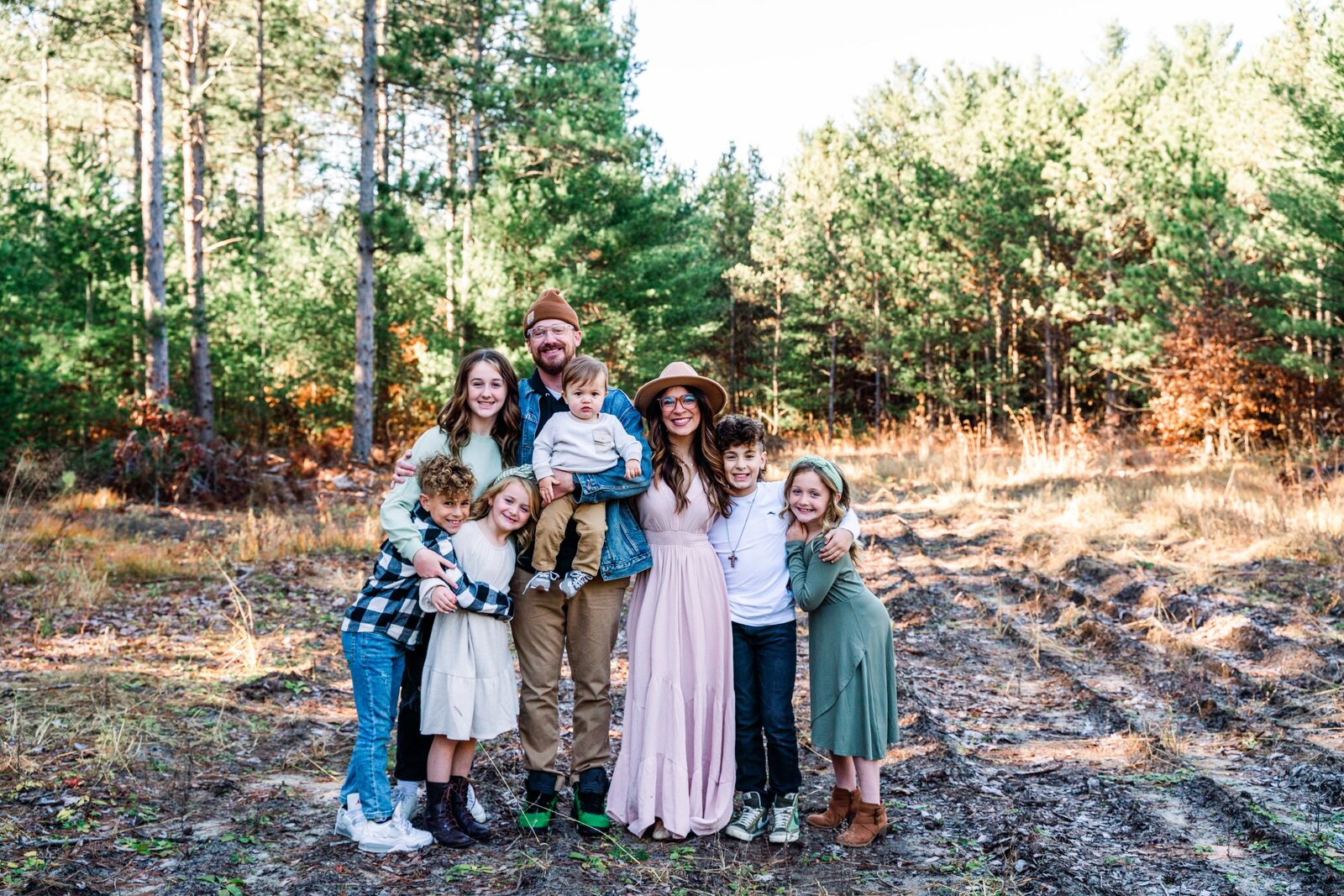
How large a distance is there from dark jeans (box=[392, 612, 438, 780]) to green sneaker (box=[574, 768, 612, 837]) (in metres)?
0.62

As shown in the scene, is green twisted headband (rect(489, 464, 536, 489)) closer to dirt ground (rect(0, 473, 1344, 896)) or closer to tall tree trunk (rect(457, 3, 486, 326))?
dirt ground (rect(0, 473, 1344, 896))

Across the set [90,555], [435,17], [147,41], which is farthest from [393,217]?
[90,555]

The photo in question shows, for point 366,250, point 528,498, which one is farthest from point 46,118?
point 528,498

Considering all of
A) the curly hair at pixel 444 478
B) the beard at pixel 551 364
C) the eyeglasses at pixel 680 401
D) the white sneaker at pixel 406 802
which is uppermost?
the beard at pixel 551 364

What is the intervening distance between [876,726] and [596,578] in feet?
4.00

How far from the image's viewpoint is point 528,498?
378 cm

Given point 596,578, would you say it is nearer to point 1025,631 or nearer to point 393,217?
point 1025,631

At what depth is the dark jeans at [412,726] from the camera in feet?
12.6

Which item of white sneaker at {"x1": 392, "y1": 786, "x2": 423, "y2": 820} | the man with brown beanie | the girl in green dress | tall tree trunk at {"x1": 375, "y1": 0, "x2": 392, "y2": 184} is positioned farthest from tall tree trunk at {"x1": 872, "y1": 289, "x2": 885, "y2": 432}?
white sneaker at {"x1": 392, "y1": 786, "x2": 423, "y2": 820}

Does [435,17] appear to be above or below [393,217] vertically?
above

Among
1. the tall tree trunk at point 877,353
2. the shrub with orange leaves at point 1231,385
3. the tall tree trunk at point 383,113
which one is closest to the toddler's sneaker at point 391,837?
the tall tree trunk at point 383,113

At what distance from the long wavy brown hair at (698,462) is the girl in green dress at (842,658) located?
0.93 ft

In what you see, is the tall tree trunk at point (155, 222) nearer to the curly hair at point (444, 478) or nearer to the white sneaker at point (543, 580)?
the curly hair at point (444, 478)

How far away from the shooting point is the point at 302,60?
66.9 ft
